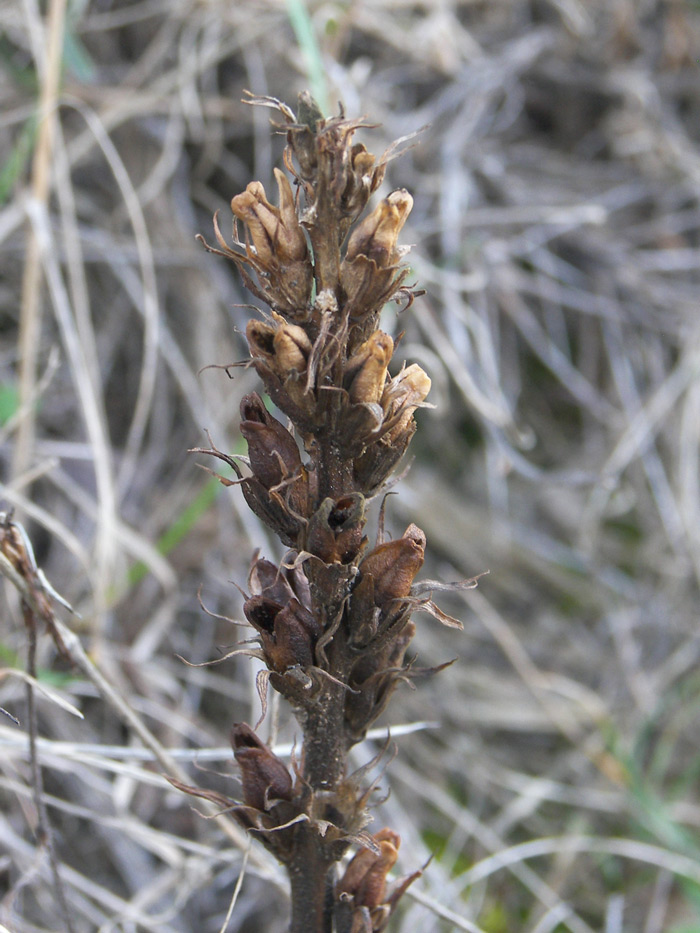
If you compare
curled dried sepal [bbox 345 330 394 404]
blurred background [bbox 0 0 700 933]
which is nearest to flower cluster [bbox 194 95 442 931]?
curled dried sepal [bbox 345 330 394 404]

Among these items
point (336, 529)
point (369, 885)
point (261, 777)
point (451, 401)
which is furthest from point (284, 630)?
point (451, 401)

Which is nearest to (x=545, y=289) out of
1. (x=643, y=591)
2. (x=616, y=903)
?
(x=643, y=591)

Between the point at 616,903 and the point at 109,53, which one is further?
the point at 109,53

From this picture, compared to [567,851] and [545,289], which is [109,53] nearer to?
[545,289]

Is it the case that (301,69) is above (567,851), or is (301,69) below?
above

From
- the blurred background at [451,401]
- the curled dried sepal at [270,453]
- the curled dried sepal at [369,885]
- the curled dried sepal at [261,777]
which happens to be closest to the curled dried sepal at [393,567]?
the curled dried sepal at [270,453]

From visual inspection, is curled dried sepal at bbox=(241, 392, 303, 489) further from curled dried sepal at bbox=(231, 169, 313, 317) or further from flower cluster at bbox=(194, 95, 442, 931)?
curled dried sepal at bbox=(231, 169, 313, 317)

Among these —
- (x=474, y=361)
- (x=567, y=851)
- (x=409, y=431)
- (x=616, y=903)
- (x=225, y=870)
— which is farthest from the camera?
(x=474, y=361)

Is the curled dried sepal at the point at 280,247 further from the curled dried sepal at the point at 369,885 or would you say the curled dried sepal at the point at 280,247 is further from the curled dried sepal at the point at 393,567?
the curled dried sepal at the point at 369,885
